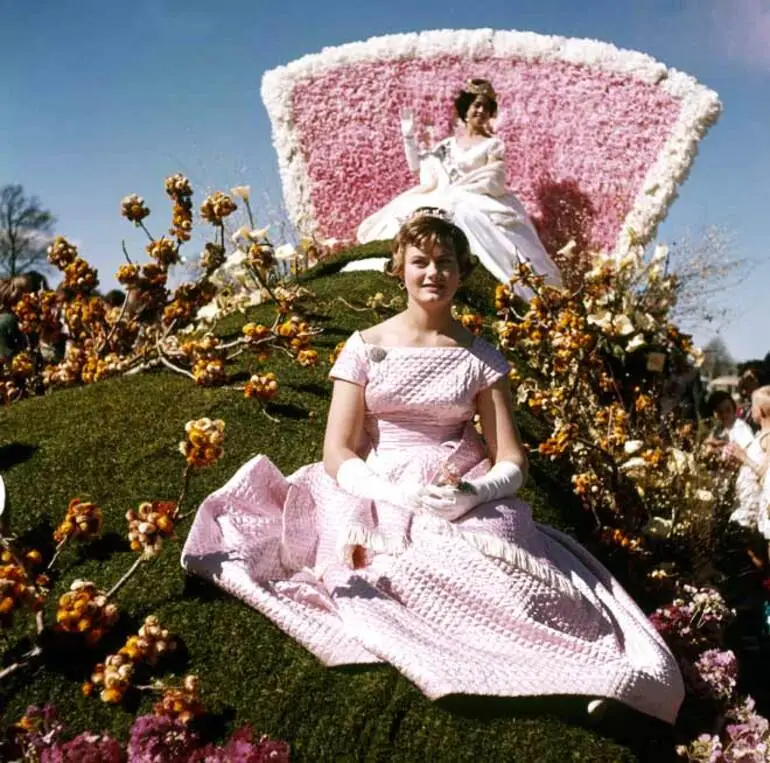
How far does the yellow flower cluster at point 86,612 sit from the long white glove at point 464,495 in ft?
2.92

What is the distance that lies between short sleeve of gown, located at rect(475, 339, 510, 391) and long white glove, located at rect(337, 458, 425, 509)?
49cm

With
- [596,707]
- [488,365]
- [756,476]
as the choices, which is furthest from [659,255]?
[596,707]

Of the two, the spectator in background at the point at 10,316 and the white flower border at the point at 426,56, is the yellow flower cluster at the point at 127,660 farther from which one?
the white flower border at the point at 426,56

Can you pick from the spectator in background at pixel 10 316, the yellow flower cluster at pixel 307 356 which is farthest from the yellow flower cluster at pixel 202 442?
the spectator in background at pixel 10 316

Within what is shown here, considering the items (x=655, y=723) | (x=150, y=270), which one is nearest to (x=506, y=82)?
(x=150, y=270)

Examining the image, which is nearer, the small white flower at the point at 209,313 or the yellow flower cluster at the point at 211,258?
the yellow flower cluster at the point at 211,258

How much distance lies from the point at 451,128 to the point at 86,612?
5935mm

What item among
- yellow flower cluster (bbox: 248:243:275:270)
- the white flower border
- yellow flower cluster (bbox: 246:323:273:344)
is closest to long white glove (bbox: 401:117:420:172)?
the white flower border

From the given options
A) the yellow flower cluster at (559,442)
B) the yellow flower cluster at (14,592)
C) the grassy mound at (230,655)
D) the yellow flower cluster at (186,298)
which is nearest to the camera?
the yellow flower cluster at (14,592)

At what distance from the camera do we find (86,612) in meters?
2.40

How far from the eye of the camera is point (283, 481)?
298 cm

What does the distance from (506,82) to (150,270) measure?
4.33m

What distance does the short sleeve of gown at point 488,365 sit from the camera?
301 cm

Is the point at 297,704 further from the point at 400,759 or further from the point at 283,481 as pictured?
the point at 283,481
